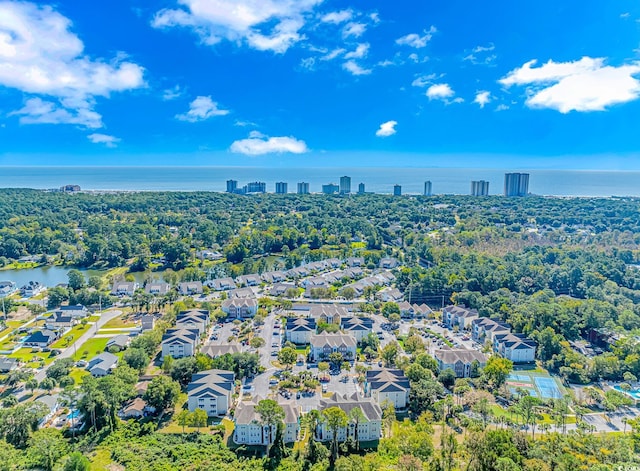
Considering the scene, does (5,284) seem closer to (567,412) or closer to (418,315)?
(418,315)

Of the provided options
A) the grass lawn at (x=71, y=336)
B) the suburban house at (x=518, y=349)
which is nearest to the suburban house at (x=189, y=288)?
the grass lawn at (x=71, y=336)

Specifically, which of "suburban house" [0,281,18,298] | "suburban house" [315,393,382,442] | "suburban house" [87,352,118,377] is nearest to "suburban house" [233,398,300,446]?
"suburban house" [315,393,382,442]

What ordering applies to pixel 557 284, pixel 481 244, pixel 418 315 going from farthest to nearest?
pixel 481 244 → pixel 557 284 → pixel 418 315

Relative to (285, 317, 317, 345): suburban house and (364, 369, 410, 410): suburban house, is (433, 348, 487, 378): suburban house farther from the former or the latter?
(285, 317, 317, 345): suburban house

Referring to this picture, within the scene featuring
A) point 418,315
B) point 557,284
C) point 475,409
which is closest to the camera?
point 475,409

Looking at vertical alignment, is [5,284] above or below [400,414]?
above

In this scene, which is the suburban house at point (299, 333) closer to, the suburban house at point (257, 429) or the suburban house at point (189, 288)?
the suburban house at point (257, 429)

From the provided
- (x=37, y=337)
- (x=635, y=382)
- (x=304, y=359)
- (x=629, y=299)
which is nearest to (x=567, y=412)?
(x=635, y=382)
